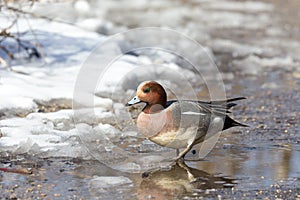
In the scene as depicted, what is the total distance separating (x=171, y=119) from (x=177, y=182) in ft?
1.45

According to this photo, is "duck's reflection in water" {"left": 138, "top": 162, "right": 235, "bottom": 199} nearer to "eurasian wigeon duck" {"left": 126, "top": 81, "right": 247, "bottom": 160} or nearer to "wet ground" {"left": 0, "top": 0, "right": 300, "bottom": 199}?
"wet ground" {"left": 0, "top": 0, "right": 300, "bottom": 199}

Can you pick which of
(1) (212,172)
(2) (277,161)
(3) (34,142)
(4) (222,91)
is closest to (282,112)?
(4) (222,91)

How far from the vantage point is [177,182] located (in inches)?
179

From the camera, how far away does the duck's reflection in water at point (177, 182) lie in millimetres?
4293

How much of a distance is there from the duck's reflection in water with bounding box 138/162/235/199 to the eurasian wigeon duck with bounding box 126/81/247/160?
7.4 inches

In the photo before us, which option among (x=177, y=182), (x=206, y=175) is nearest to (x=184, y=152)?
(x=206, y=175)

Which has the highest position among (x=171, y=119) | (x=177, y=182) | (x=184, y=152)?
(x=171, y=119)

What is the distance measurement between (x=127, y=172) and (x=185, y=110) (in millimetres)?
587

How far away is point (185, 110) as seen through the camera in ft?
15.9

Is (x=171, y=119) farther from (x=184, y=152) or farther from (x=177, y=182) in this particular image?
(x=177, y=182)

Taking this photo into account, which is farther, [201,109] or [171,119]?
[201,109]

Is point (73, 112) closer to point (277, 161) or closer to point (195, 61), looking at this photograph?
point (277, 161)

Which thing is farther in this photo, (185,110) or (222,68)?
(222,68)

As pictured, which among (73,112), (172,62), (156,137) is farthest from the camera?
(172,62)
